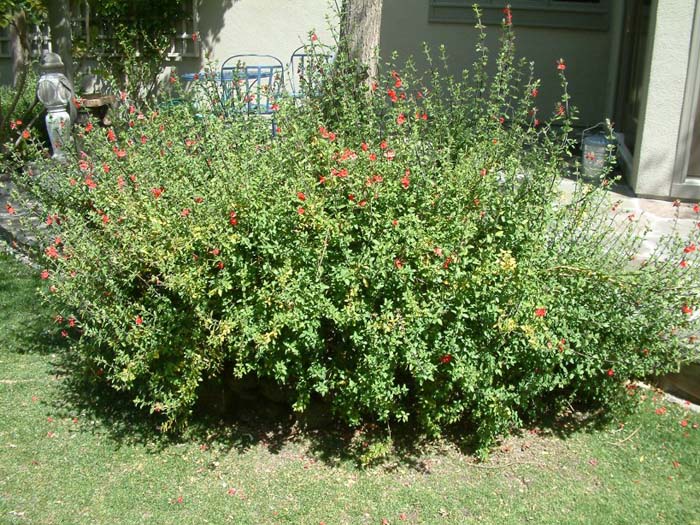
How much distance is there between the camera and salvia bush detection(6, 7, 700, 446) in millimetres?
3621

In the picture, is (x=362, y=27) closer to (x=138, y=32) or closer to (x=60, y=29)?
(x=60, y=29)

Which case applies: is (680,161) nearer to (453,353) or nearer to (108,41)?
(453,353)

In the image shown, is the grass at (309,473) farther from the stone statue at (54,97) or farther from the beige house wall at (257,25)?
the beige house wall at (257,25)

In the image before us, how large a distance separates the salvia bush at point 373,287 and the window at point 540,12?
284 inches

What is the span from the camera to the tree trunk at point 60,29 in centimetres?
817

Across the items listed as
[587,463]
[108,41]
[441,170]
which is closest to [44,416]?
[441,170]

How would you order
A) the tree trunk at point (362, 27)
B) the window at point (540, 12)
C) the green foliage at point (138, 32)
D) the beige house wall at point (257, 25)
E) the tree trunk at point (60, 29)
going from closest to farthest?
the tree trunk at point (362, 27), the tree trunk at point (60, 29), the window at point (540, 12), the green foliage at point (138, 32), the beige house wall at point (257, 25)

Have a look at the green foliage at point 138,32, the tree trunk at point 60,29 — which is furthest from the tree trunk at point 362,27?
the green foliage at point 138,32

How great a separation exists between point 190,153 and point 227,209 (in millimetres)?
1222

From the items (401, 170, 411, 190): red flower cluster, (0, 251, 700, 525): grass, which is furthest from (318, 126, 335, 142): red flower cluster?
(0, 251, 700, 525): grass

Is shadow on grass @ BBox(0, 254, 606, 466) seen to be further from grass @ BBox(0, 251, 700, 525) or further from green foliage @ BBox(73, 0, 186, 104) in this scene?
green foliage @ BBox(73, 0, 186, 104)

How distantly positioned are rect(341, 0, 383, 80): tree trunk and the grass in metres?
3.03

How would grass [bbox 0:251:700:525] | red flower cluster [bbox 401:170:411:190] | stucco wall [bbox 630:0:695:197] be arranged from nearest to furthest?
grass [bbox 0:251:700:525], red flower cluster [bbox 401:170:411:190], stucco wall [bbox 630:0:695:197]

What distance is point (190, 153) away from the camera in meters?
4.83
